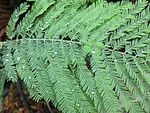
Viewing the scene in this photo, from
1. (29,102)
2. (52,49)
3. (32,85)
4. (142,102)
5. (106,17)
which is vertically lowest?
(29,102)

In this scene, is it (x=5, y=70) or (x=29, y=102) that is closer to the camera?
(x=5, y=70)

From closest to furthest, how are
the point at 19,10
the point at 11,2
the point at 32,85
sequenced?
the point at 32,85
the point at 19,10
the point at 11,2

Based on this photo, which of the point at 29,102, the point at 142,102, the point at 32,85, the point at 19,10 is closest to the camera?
the point at 142,102

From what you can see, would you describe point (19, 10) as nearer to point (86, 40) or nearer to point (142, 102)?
→ point (86, 40)

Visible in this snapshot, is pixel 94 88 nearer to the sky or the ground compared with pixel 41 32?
nearer to the ground

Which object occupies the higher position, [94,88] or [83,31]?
[83,31]


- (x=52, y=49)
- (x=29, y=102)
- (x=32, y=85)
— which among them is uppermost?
(x=52, y=49)

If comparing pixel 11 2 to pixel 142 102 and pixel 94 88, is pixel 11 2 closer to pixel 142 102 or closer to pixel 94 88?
pixel 94 88

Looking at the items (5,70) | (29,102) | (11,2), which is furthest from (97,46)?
(29,102)

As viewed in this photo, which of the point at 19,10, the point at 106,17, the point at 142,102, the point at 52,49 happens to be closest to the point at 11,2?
the point at 19,10
